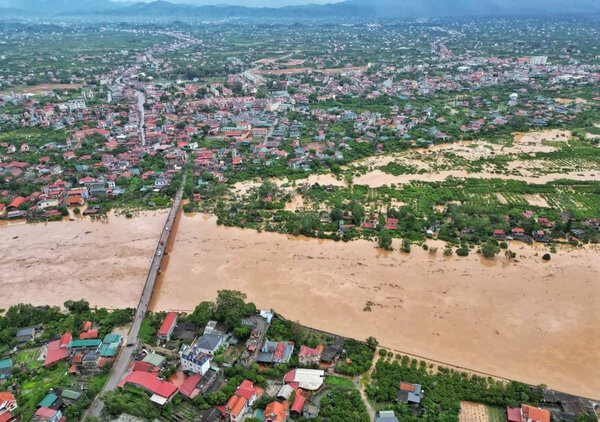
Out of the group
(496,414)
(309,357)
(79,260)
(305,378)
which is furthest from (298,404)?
(79,260)

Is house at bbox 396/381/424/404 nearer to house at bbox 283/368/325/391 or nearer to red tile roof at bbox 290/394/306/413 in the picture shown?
house at bbox 283/368/325/391

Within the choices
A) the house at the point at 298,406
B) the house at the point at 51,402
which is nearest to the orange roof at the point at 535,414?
the house at the point at 298,406

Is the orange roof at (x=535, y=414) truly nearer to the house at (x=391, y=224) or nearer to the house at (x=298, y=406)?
the house at (x=298, y=406)

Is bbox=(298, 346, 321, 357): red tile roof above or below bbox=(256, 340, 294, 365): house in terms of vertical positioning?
above

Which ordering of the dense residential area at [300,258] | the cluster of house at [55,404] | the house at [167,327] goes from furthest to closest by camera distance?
the house at [167,327] → the dense residential area at [300,258] → the cluster of house at [55,404]

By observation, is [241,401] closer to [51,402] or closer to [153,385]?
[153,385]

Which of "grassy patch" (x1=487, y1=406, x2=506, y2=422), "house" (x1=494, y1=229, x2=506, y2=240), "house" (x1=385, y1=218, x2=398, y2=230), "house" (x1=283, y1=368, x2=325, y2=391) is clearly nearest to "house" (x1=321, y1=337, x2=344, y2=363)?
"house" (x1=283, y1=368, x2=325, y2=391)
